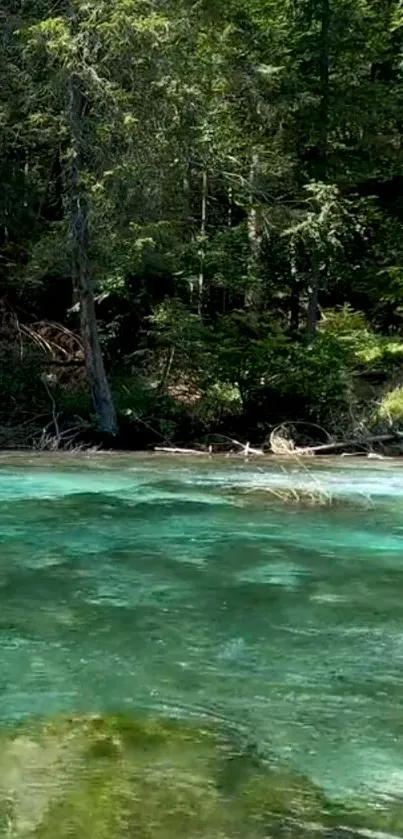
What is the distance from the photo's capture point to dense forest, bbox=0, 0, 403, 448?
613 inches

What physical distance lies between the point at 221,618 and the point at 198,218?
15373 mm

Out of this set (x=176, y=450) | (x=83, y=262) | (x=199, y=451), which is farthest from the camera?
(x=83, y=262)

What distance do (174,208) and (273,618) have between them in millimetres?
13645

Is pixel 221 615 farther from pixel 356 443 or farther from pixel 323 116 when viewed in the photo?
pixel 323 116

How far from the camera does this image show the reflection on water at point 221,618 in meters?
4.05

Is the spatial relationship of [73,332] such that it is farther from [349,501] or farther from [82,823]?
[82,823]

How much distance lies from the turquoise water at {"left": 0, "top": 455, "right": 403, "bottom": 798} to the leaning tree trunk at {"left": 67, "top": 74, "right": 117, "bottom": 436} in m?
5.73

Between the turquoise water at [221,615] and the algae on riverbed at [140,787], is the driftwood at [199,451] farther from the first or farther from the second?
the algae on riverbed at [140,787]

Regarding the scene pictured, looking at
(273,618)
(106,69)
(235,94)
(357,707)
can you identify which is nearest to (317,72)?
(235,94)

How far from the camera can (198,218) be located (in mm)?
20109

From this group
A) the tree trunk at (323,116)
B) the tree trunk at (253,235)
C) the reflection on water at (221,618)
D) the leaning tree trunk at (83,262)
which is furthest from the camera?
the tree trunk at (323,116)

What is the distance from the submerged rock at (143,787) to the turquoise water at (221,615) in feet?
0.64

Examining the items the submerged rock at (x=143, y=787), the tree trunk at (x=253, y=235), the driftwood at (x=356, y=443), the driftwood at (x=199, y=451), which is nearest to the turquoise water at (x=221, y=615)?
the submerged rock at (x=143, y=787)

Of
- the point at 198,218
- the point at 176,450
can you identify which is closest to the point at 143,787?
the point at 176,450
